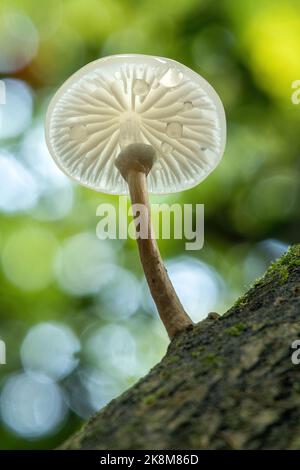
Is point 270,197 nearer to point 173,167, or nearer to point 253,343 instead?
point 173,167

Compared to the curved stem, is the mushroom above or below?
above

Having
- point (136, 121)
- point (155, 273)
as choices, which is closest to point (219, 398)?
point (155, 273)

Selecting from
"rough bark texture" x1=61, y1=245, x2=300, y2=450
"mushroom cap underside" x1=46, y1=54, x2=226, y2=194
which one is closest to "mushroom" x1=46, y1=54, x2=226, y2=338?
"mushroom cap underside" x1=46, y1=54, x2=226, y2=194

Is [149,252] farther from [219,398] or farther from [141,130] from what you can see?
[219,398]

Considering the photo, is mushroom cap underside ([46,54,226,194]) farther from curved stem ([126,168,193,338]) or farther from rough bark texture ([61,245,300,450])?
rough bark texture ([61,245,300,450])
